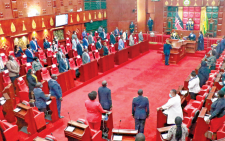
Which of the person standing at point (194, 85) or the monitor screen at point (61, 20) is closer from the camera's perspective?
the person standing at point (194, 85)

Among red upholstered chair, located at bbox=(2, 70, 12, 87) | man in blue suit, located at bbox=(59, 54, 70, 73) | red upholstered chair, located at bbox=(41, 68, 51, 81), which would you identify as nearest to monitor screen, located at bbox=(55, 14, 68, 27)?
man in blue suit, located at bbox=(59, 54, 70, 73)

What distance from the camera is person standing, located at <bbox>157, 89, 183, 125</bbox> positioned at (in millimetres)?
5148

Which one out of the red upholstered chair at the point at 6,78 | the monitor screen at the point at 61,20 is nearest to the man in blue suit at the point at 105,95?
the red upholstered chair at the point at 6,78

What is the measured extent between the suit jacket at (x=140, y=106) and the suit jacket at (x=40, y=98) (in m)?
2.42

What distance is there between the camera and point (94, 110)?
203 inches

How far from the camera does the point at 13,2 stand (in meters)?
12.2

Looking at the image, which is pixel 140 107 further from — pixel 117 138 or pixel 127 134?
pixel 117 138

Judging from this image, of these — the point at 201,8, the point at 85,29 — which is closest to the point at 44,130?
the point at 85,29

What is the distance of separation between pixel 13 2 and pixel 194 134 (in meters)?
11.1

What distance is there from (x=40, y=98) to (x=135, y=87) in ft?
13.8

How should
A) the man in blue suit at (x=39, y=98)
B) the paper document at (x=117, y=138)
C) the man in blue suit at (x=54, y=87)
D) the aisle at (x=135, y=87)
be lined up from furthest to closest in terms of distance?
the aisle at (x=135, y=87) < the man in blue suit at (x=54, y=87) < the man in blue suit at (x=39, y=98) < the paper document at (x=117, y=138)

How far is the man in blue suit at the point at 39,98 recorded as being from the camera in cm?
602

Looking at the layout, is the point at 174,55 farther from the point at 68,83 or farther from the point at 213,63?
the point at 68,83

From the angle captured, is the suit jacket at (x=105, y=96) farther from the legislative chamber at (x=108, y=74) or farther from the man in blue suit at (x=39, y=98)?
the man in blue suit at (x=39, y=98)
